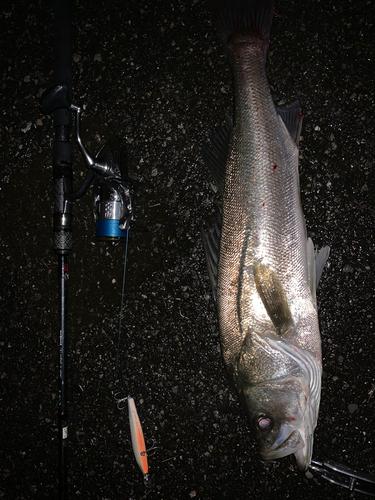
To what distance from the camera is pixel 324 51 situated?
7.16 ft

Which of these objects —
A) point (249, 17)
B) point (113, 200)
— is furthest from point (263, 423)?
point (249, 17)

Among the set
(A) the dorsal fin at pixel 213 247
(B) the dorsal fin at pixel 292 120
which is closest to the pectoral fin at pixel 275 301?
(A) the dorsal fin at pixel 213 247

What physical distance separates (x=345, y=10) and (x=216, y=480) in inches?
120

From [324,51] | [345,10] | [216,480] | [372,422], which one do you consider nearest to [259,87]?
[324,51]

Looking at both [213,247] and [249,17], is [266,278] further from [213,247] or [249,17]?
[249,17]

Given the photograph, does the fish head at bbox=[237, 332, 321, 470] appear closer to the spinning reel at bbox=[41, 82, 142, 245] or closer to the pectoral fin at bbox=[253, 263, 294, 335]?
the pectoral fin at bbox=[253, 263, 294, 335]

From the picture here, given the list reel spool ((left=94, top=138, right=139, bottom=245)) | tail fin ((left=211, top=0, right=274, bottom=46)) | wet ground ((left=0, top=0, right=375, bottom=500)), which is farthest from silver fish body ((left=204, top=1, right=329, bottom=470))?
reel spool ((left=94, top=138, right=139, bottom=245))

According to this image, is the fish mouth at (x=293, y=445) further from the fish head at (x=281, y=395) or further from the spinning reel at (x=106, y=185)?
the spinning reel at (x=106, y=185)

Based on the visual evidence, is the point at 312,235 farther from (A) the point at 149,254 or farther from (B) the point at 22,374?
(B) the point at 22,374

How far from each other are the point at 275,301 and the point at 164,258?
0.86 metres

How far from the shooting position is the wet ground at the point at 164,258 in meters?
2.17

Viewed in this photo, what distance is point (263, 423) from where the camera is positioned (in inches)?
68.7

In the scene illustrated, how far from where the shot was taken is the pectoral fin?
1772 millimetres

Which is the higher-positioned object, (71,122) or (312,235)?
(71,122)
